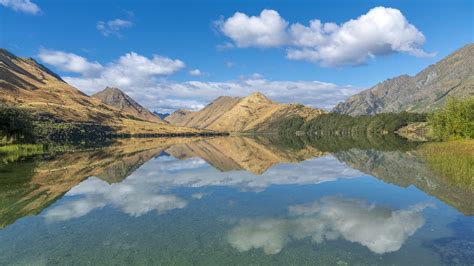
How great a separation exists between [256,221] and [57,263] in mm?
15535

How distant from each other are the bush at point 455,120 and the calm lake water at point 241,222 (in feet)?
196

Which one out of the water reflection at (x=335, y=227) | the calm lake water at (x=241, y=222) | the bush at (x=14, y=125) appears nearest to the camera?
the calm lake water at (x=241, y=222)

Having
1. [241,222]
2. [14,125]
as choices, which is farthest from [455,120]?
[14,125]

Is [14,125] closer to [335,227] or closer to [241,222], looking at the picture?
[241,222]

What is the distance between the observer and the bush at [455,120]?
103 metres

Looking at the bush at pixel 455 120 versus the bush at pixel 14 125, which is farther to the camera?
the bush at pixel 14 125

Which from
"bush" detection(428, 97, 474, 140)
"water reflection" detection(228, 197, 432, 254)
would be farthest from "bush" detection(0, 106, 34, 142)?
"bush" detection(428, 97, 474, 140)

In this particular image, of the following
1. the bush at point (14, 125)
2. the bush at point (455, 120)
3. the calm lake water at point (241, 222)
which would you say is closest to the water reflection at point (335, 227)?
the calm lake water at point (241, 222)

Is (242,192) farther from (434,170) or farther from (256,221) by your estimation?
(434,170)

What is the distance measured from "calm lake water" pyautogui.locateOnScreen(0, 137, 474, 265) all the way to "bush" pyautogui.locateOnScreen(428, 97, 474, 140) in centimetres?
5977

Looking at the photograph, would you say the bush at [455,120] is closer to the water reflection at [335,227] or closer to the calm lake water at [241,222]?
the calm lake water at [241,222]

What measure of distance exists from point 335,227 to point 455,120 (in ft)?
328

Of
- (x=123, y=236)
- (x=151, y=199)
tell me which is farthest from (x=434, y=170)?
(x=123, y=236)

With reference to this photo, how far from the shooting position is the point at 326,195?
42.6m
